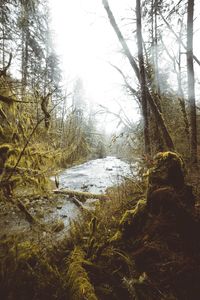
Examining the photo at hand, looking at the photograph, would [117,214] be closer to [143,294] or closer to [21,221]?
[143,294]

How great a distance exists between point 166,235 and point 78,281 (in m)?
1.38

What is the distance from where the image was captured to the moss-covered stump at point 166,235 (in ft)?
8.24

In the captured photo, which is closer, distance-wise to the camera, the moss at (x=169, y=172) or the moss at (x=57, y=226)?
the moss at (x=169, y=172)

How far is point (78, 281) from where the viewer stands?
2.55 m

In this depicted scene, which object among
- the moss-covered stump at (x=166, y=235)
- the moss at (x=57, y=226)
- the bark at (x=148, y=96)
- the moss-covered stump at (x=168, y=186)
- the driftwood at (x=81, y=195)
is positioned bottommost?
the moss at (x=57, y=226)

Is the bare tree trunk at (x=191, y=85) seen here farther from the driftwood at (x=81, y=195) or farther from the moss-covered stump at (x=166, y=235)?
the moss-covered stump at (x=166, y=235)

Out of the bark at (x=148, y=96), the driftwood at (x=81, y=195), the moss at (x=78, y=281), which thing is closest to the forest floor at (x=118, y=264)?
the moss at (x=78, y=281)

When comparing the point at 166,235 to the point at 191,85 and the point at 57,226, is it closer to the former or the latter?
the point at 57,226

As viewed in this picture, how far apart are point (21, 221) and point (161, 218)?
381cm

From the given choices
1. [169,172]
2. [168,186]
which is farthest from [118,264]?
[169,172]

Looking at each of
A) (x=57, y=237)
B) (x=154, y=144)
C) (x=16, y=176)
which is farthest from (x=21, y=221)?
(x=154, y=144)

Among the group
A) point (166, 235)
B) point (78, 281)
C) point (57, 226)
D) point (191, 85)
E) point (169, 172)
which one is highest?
point (191, 85)

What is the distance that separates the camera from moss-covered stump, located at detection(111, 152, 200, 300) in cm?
251

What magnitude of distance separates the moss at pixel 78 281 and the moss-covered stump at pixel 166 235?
2.06 ft
